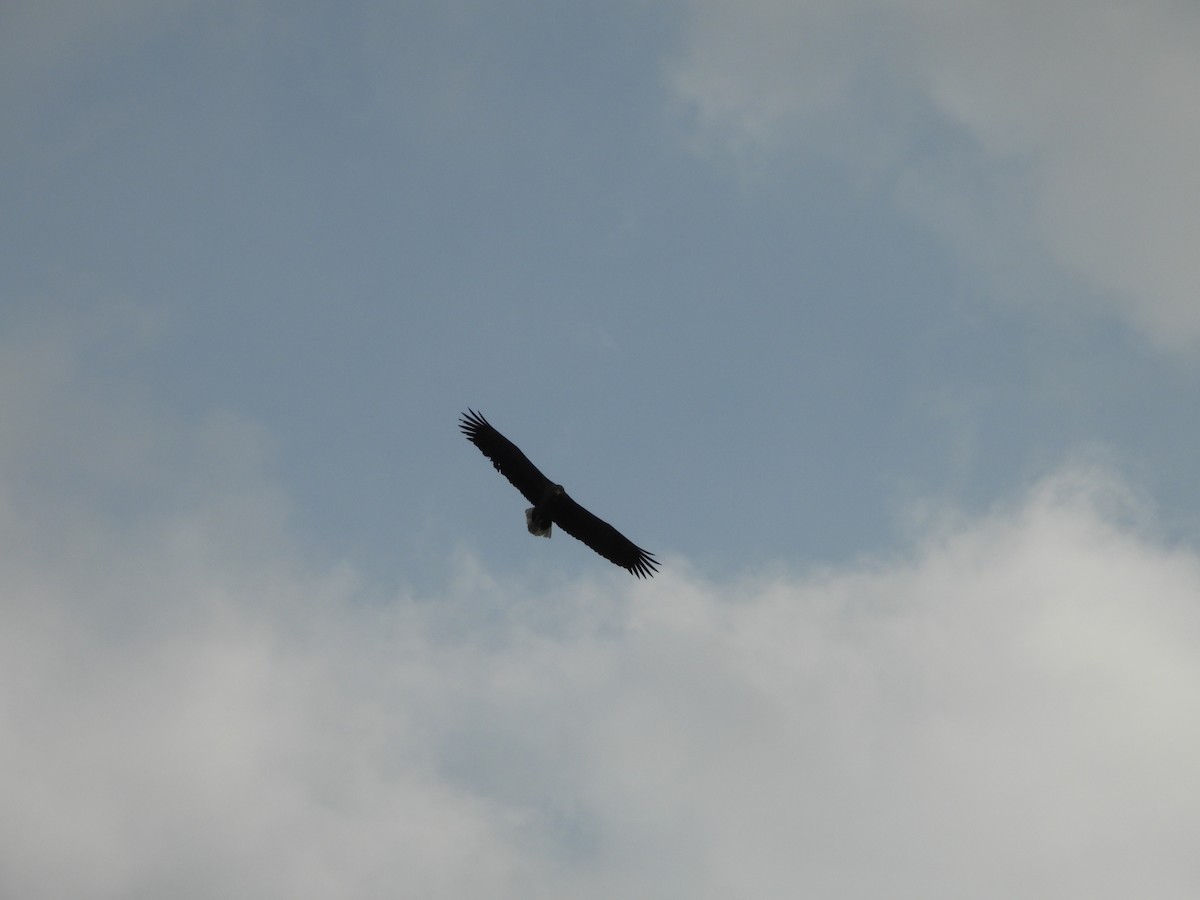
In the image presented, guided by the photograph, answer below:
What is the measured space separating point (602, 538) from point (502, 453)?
3.48 meters

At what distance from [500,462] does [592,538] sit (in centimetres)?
318

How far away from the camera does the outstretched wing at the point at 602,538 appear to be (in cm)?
3375

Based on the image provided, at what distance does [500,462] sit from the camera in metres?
33.3

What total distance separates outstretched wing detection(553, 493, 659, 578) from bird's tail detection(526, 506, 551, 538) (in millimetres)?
318

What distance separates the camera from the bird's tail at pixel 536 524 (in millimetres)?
34000

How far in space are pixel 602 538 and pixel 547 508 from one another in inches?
66.5

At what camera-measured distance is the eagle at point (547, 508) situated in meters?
33.1

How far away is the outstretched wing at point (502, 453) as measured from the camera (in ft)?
108

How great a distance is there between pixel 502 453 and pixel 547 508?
1.85 m

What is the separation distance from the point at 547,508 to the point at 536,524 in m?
0.64

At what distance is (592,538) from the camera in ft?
113

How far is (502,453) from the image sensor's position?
Result: 33.1 meters

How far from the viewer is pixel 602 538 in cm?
3425

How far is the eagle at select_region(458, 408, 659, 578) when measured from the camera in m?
33.1
